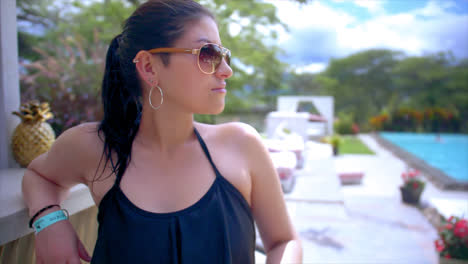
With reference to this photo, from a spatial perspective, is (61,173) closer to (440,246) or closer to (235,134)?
(235,134)

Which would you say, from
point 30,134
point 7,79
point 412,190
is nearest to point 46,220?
point 30,134

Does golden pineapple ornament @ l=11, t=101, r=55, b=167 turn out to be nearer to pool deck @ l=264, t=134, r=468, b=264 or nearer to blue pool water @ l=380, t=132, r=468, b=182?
pool deck @ l=264, t=134, r=468, b=264

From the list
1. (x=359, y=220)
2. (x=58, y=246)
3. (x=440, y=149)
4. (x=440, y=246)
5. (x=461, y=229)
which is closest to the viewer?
(x=58, y=246)

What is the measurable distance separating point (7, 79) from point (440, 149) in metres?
19.1

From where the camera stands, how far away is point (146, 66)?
37.3 inches

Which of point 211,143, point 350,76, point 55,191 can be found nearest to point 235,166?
point 211,143

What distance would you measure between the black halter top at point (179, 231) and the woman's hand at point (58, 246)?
0.24 ft

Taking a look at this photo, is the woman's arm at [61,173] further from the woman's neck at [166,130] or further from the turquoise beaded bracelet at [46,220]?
the woman's neck at [166,130]

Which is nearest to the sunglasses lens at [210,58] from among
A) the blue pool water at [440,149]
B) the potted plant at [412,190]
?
the potted plant at [412,190]

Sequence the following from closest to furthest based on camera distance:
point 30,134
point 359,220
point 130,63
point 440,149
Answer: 1. point 130,63
2. point 30,134
3. point 359,220
4. point 440,149

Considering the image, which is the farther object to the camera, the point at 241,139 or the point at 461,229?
the point at 461,229

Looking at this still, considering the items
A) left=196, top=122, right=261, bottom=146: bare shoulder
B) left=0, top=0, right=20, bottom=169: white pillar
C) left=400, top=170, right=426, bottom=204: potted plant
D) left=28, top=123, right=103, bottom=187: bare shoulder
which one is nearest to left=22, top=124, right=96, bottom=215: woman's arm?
left=28, top=123, right=103, bottom=187: bare shoulder

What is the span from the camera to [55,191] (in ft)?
3.36

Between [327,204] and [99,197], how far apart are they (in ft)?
11.9
